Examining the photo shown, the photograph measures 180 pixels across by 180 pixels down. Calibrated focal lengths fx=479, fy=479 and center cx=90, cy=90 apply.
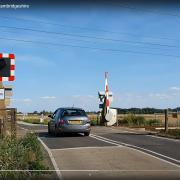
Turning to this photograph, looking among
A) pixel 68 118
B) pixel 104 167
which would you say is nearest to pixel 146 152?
pixel 104 167

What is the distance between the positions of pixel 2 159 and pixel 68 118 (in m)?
12.2

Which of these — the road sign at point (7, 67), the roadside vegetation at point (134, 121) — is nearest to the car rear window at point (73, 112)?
the road sign at point (7, 67)

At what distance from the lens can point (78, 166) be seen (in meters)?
11.5

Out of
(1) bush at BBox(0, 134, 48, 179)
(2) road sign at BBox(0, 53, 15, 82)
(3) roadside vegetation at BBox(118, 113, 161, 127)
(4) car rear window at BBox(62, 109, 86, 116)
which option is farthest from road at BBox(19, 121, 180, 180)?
(3) roadside vegetation at BBox(118, 113, 161, 127)

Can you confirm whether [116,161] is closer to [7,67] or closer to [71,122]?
[7,67]

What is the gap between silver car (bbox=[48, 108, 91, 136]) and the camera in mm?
22125

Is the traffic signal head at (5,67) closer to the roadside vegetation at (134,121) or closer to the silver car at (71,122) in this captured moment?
the silver car at (71,122)

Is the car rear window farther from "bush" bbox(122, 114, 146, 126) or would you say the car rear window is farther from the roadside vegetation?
"bush" bbox(122, 114, 146, 126)

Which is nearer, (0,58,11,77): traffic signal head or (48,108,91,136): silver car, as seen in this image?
(0,58,11,77): traffic signal head

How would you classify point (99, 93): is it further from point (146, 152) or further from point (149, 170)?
point (149, 170)

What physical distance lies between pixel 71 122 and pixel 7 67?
1200 centimetres

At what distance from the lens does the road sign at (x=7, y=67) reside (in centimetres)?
1032

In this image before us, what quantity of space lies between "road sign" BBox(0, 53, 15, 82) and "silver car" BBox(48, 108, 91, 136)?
39.0 ft

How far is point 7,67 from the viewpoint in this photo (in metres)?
10.4
